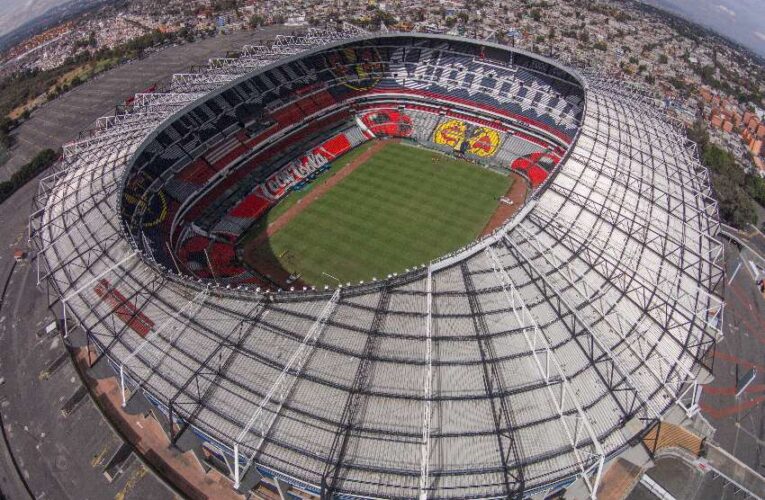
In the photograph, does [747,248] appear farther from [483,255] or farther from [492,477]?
[492,477]

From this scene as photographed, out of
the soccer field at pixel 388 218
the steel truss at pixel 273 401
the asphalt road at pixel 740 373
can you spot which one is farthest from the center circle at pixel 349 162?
the asphalt road at pixel 740 373

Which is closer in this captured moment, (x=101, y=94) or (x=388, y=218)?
(x=388, y=218)

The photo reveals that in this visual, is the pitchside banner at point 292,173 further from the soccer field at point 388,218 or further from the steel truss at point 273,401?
the steel truss at point 273,401

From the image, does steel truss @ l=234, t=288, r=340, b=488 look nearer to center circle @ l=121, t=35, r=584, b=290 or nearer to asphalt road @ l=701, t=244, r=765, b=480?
center circle @ l=121, t=35, r=584, b=290

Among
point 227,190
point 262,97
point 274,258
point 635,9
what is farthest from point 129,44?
point 635,9

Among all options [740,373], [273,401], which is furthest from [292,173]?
[740,373]

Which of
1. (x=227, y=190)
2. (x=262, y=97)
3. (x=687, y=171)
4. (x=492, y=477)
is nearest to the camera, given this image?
(x=492, y=477)

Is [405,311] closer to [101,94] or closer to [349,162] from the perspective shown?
[349,162]
